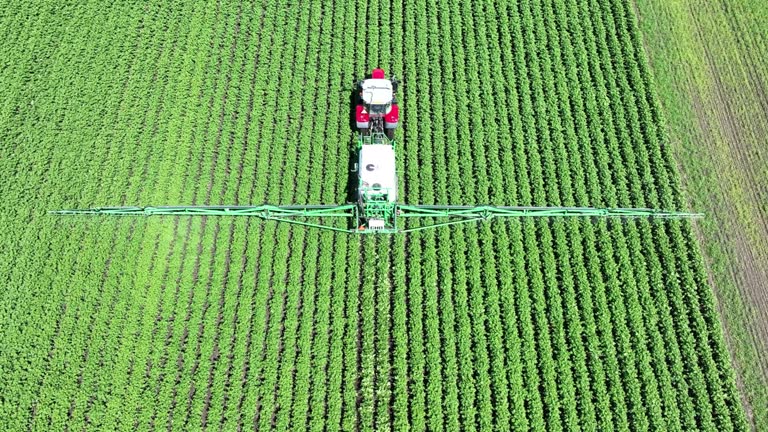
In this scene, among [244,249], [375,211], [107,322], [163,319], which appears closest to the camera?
[107,322]

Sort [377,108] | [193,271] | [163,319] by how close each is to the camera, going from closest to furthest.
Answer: [163,319], [193,271], [377,108]

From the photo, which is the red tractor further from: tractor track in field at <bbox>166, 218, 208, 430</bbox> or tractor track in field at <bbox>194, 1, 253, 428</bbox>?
tractor track in field at <bbox>166, 218, 208, 430</bbox>

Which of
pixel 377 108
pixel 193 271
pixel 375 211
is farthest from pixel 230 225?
pixel 377 108

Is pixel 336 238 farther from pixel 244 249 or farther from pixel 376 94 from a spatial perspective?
pixel 376 94

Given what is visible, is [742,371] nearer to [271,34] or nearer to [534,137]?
[534,137]

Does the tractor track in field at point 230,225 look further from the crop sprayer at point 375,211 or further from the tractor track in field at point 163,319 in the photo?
the tractor track in field at point 163,319

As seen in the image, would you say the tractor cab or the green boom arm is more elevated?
the tractor cab

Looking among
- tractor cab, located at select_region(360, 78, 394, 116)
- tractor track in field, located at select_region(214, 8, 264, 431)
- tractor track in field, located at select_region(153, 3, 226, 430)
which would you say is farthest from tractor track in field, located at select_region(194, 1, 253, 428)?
tractor cab, located at select_region(360, 78, 394, 116)
